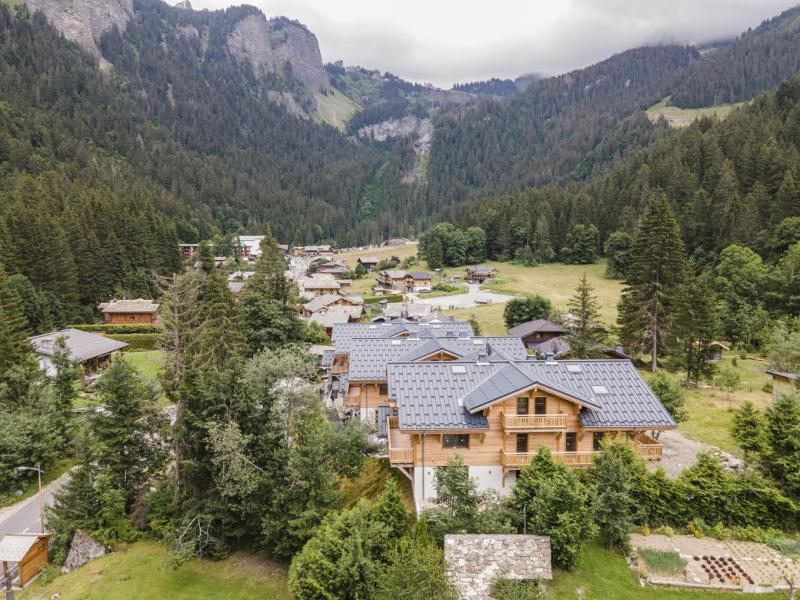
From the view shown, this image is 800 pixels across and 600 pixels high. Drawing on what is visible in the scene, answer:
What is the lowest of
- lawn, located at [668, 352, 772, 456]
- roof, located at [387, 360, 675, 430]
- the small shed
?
the small shed

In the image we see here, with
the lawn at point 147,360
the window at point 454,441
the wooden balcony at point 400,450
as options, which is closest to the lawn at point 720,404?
the window at point 454,441

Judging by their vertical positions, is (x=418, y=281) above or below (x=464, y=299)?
above

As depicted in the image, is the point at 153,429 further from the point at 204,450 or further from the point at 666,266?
the point at 666,266

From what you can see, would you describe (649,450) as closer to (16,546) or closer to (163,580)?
(163,580)

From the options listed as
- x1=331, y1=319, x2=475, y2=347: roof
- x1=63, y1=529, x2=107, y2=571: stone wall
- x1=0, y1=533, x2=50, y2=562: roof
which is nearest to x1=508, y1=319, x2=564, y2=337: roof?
x1=331, y1=319, x2=475, y2=347: roof

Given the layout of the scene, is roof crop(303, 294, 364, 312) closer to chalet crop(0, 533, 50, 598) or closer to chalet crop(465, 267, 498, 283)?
chalet crop(465, 267, 498, 283)

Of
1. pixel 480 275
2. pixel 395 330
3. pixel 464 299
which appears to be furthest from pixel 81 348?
pixel 480 275

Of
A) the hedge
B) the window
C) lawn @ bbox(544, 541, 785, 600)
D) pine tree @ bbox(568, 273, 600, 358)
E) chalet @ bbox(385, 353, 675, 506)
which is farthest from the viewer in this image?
the hedge
